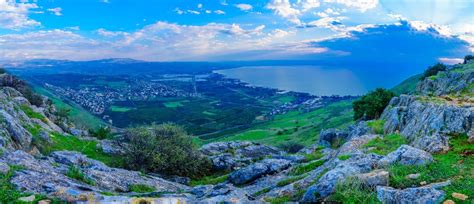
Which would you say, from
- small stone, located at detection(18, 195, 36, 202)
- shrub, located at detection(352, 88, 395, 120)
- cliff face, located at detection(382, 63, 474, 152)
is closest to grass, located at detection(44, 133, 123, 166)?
small stone, located at detection(18, 195, 36, 202)

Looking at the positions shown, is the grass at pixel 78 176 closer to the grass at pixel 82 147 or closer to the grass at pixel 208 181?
the grass at pixel 208 181

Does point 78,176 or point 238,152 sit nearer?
point 78,176

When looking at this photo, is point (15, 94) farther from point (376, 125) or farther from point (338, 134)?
point (376, 125)

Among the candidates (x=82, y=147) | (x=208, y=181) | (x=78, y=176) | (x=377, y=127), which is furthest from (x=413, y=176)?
(x=82, y=147)

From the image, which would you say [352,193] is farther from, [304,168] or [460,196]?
[304,168]

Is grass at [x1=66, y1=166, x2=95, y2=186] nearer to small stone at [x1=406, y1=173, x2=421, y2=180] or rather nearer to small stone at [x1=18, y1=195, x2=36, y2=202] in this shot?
small stone at [x1=18, y1=195, x2=36, y2=202]

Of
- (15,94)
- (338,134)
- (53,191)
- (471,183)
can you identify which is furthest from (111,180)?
(15,94)
